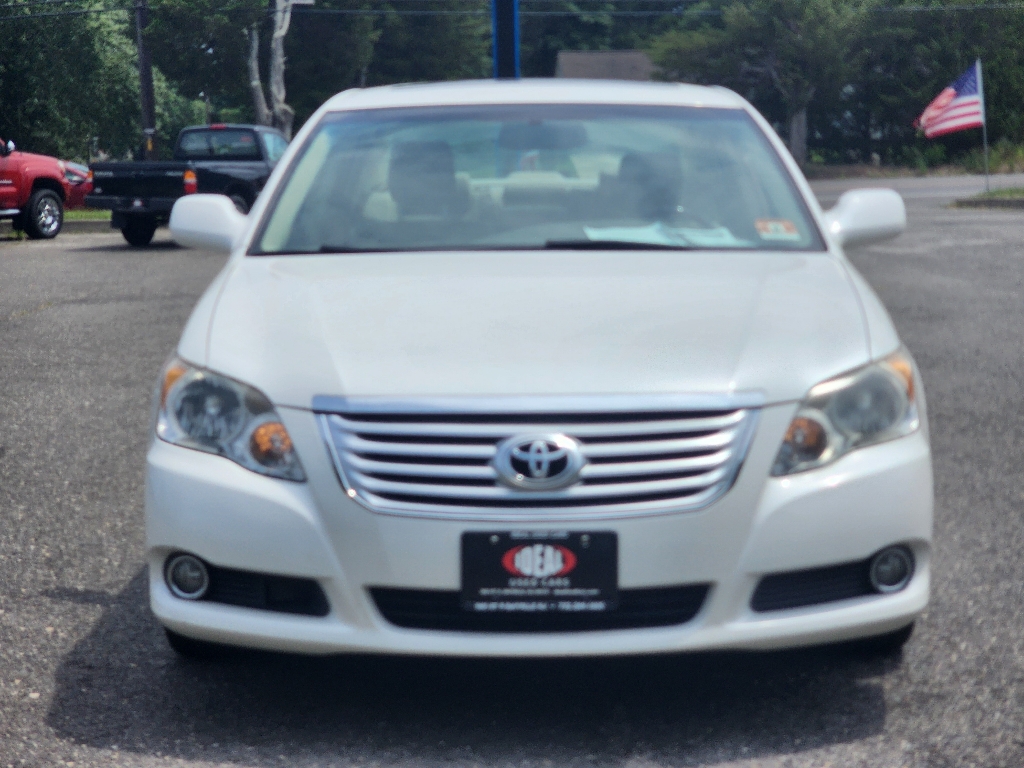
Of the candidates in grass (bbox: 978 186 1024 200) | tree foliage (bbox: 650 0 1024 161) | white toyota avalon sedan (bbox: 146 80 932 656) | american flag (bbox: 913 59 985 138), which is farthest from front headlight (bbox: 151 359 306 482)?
tree foliage (bbox: 650 0 1024 161)

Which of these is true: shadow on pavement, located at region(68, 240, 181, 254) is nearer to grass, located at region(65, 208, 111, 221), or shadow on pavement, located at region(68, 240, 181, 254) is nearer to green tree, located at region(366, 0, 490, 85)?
grass, located at region(65, 208, 111, 221)

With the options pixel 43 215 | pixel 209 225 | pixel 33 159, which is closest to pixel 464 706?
pixel 209 225

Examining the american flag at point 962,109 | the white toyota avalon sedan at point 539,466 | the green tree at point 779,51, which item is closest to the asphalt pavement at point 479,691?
the white toyota avalon sedan at point 539,466

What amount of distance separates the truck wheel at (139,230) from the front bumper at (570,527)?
1725 centimetres

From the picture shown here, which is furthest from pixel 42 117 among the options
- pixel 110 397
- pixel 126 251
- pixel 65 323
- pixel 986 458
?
pixel 986 458

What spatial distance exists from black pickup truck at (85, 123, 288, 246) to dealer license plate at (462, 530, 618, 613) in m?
16.3

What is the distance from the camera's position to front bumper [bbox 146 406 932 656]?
2.93 meters

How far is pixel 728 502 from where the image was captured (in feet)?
9.61

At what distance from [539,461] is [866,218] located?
6.39ft

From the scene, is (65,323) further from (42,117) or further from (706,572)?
(42,117)

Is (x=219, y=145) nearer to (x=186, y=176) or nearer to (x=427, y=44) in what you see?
(x=186, y=176)

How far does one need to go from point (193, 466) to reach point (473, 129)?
1.69 meters

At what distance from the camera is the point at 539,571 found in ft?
9.61

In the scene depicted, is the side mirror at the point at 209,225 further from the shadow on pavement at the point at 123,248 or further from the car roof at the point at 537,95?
the shadow on pavement at the point at 123,248
